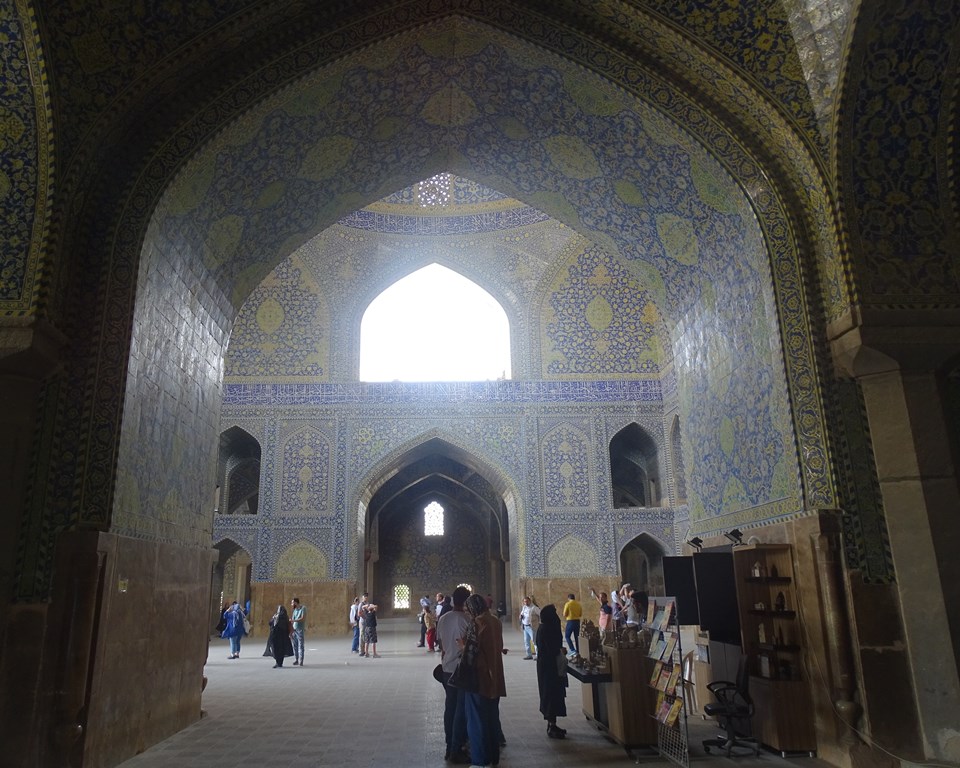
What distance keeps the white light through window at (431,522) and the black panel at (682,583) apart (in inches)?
706

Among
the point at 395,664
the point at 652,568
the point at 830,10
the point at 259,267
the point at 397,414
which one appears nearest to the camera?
the point at 830,10

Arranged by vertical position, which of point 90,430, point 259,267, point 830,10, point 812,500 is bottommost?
point 812,500

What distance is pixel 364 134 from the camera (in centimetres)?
663

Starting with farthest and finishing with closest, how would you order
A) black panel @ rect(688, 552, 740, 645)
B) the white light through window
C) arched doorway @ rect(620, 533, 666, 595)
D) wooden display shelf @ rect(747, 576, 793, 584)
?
the white light through window < arched doorway @ rect(620, 533, 666, 595) < black panel @ rect(688, 552, 740, 645) < wooden display shelf @ rect(747, 576, 793, 584)

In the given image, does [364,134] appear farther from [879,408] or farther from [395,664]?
[395,664]

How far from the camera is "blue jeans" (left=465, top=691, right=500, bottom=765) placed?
4.52 m

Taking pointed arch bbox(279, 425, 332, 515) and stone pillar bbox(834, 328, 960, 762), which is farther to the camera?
pointed arch bbox(279, 425, 332, 515)

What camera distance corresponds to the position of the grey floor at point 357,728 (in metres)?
4.86

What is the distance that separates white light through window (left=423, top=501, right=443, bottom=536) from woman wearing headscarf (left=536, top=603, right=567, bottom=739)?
725 inches

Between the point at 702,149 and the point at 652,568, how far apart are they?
1514 centimetres

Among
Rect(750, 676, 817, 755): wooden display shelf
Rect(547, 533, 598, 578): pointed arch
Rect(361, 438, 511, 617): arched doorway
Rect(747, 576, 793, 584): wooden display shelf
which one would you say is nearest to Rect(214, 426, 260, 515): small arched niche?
Rect(361, 438, 511, 617): arched doorway

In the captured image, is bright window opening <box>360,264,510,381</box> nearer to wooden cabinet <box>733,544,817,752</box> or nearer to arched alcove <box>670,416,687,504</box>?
arched alcove <box>670,416,687,504</box>

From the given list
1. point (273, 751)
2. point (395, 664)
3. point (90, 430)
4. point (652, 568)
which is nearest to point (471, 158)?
point (90, 430)

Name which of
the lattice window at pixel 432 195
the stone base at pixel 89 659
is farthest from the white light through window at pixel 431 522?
the stone base at pixel 89 659
